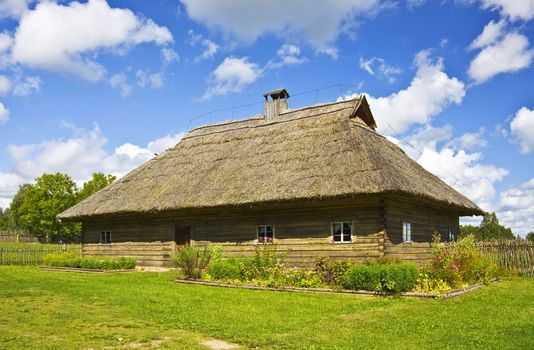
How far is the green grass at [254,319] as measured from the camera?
8539mm

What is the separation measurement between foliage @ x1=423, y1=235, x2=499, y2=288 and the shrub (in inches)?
252

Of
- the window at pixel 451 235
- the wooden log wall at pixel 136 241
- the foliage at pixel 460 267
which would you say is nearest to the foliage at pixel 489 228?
the window at pixel 451 235

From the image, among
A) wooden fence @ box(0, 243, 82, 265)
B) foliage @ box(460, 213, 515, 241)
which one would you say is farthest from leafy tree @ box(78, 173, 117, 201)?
foliage @ box(460, 213, 515, 241)

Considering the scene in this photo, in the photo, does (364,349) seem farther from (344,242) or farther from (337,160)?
(337,160)

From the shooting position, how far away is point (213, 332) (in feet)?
30.4

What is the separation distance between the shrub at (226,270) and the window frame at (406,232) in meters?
6.38

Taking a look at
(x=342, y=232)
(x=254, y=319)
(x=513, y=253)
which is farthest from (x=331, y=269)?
(x=513, y=253)

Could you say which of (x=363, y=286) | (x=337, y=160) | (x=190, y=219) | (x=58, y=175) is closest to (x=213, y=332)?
(x=363, y=286)

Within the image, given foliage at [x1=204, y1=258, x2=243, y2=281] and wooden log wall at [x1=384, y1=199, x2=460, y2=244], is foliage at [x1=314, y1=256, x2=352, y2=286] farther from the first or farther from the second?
foliage at [x1=204, y1=258, x2=243, y2=281]

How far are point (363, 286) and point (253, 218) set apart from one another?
21.4 feet

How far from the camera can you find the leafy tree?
6250cm

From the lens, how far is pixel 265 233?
20.1 meters

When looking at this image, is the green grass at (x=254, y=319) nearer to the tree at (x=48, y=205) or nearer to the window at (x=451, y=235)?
the window at (x=451, y=235)

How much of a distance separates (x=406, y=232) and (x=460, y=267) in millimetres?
2964
